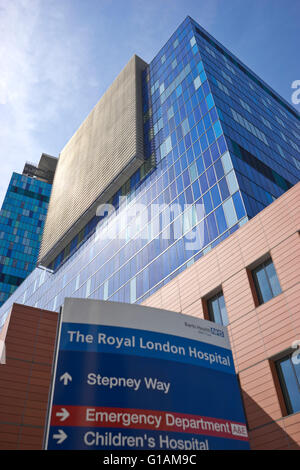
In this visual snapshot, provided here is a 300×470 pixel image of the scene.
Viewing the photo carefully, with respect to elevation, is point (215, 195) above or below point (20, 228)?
below

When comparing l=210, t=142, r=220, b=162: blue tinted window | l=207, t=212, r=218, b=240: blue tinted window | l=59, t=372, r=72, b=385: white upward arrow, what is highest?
l=210, t=142, r=220, b=162: blue tinted window

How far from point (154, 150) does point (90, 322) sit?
44.7 meters

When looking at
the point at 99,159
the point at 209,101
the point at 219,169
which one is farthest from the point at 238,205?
the point at 99,159

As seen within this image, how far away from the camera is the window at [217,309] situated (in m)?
24.8

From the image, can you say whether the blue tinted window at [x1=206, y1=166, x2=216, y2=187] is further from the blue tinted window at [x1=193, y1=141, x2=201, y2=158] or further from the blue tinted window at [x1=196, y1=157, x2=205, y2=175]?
the blue tinted window at [x1=193, y1=141, x2=201, y2=158]

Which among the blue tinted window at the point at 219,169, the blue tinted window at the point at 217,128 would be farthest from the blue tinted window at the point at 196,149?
the blue tinted window at the point at 219,169

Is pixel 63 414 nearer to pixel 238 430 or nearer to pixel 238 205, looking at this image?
pixel 238 430

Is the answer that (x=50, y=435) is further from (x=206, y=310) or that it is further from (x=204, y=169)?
(x=204, y=169)

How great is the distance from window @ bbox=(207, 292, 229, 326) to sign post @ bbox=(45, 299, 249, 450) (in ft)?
51.4

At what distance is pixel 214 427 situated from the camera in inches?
322

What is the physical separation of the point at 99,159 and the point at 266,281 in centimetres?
4298

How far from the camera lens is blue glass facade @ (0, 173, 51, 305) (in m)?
113

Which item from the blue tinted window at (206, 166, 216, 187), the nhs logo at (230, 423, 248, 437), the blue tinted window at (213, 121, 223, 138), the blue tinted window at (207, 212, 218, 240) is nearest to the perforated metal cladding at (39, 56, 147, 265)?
the blue tinted window at (213, 121, 223, 138)

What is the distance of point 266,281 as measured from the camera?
75.7ft
